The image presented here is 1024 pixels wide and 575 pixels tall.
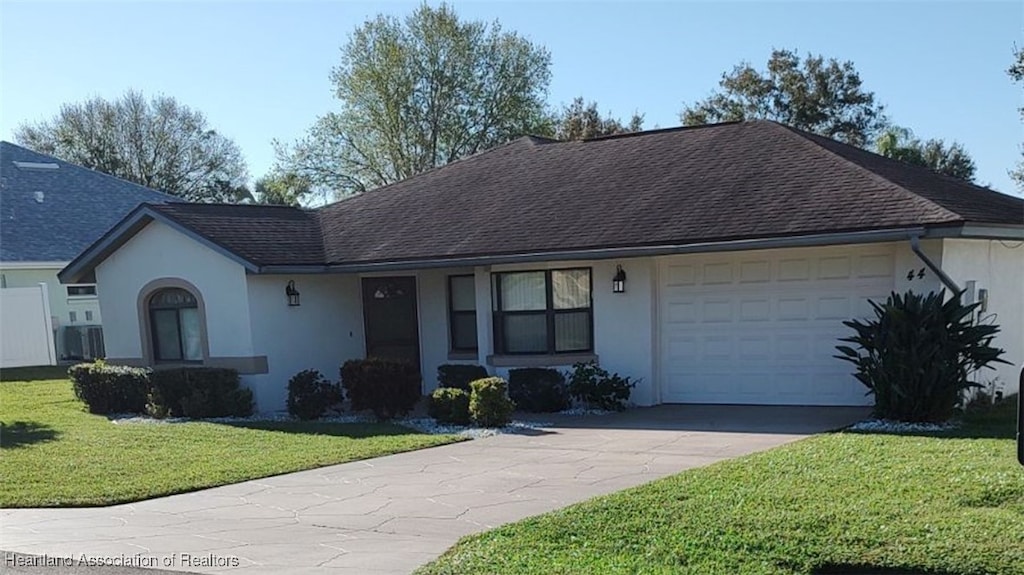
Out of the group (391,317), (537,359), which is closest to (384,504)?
(537,359)

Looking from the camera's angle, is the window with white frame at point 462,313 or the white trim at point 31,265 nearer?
the window with white frame at point 462,313

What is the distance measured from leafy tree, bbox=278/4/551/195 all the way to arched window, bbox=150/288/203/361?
22.7m

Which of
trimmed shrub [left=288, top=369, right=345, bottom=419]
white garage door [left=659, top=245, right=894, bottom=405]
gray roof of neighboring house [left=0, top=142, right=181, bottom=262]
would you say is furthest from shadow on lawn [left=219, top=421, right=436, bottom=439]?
gray roof of neighboring house [left=0, top=142, right=181, bottom=262]

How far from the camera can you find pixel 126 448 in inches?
427

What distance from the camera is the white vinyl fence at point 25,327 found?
72.2 feet

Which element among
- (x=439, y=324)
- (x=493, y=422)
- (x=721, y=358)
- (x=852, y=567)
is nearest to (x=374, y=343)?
(x=439, y=324)

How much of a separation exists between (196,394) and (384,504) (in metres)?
7.52

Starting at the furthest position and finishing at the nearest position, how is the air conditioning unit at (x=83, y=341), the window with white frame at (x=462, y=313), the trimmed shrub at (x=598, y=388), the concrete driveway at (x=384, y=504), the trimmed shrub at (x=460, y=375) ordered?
the air conditioning unit at (x=83, y=341), the window with white frame at (x=462, y=313), the trimmed shrub at (x=460, y=375), the trimmed shrub at (x=598, y=388), the concrete driveway at (x=384, y=504)

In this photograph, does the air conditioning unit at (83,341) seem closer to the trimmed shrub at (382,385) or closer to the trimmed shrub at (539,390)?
the trimmed shrub at (382,385)

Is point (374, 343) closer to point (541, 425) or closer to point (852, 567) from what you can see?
point (541, 425)

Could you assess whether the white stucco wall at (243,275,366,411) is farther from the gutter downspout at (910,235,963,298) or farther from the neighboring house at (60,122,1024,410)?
the gutter downspout at (910,235,963,298)

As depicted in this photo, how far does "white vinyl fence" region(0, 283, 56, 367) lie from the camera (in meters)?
22.0

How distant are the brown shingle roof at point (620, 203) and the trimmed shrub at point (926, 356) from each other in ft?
3.94

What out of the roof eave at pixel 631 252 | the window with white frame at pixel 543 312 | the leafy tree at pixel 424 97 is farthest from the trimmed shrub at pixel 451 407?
the leafy tree at pixel 424 97
